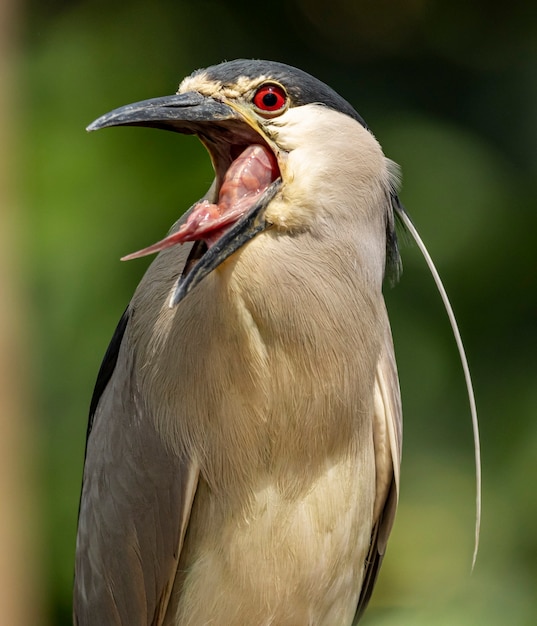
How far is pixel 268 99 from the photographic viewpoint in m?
1.48

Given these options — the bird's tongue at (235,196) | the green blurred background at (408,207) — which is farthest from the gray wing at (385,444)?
the green blurred background at (408,207)

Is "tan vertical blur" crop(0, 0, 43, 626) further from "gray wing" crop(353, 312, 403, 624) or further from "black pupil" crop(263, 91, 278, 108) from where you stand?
"black pupil" crop(263, 91, 278, 108)

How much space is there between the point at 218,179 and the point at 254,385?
333 mm

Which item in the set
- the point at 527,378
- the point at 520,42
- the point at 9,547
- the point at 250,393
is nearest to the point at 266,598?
the point at 250,393

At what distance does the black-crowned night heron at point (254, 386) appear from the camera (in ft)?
4.82

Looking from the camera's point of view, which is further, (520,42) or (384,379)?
(520,42)

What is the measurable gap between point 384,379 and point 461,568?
1.57m

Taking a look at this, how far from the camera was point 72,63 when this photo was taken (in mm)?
3617

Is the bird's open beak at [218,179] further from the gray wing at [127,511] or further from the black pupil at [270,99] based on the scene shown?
the gray wing at [127,511]

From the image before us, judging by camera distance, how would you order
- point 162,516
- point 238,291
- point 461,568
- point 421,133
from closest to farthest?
point 238,291
point 162,516
point 461,568
point 421,133

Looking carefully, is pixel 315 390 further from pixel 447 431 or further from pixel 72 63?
pixel 72 63

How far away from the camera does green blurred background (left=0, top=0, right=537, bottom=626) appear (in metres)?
3.17

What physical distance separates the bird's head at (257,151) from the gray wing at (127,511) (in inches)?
15.4

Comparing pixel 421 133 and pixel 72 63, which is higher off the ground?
pixel 72 63
